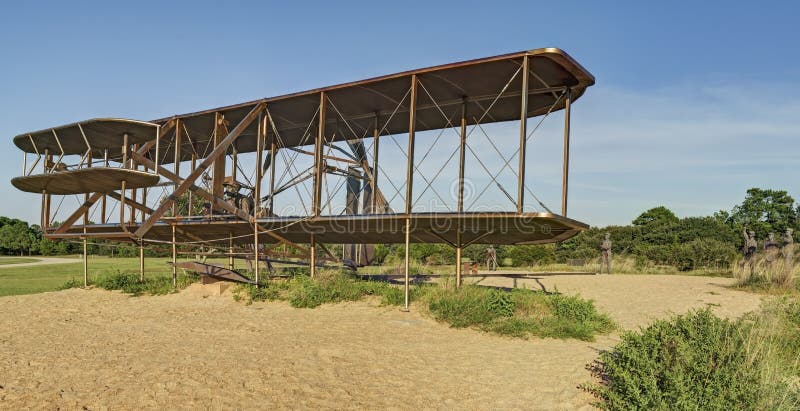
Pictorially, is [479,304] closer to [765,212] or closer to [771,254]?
[771,254]

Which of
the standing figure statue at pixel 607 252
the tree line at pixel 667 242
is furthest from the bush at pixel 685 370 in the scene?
the tree line at pixel 667 242

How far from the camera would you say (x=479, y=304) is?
11508 millimetres

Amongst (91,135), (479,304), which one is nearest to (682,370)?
(479,304)

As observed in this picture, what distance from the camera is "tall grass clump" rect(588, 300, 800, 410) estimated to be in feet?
18.0

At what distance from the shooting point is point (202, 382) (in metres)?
6.52

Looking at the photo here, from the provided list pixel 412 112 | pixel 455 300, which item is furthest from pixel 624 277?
pixel 412 112

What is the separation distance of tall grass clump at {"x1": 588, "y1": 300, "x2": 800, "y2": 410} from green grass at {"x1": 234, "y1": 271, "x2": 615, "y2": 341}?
2831 mm

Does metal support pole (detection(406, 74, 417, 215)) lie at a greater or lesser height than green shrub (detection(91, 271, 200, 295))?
greater

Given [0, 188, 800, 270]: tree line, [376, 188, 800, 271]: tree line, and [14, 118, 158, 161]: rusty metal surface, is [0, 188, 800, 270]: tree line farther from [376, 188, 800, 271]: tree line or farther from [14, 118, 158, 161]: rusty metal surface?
[14, 118, 158, 161]: rusty metal surface

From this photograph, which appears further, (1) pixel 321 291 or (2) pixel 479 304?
(1) pixel 321 291

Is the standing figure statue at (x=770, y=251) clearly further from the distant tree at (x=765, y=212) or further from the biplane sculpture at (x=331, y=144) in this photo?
the distant tree at (x=765, y=212)

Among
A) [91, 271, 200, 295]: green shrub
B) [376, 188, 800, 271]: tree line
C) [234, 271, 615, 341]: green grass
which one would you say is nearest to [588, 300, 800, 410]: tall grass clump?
[234, 271, 615, 341]: green grass

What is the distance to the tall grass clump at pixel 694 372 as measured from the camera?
5.47 metres

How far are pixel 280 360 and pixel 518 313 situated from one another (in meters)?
6.14
